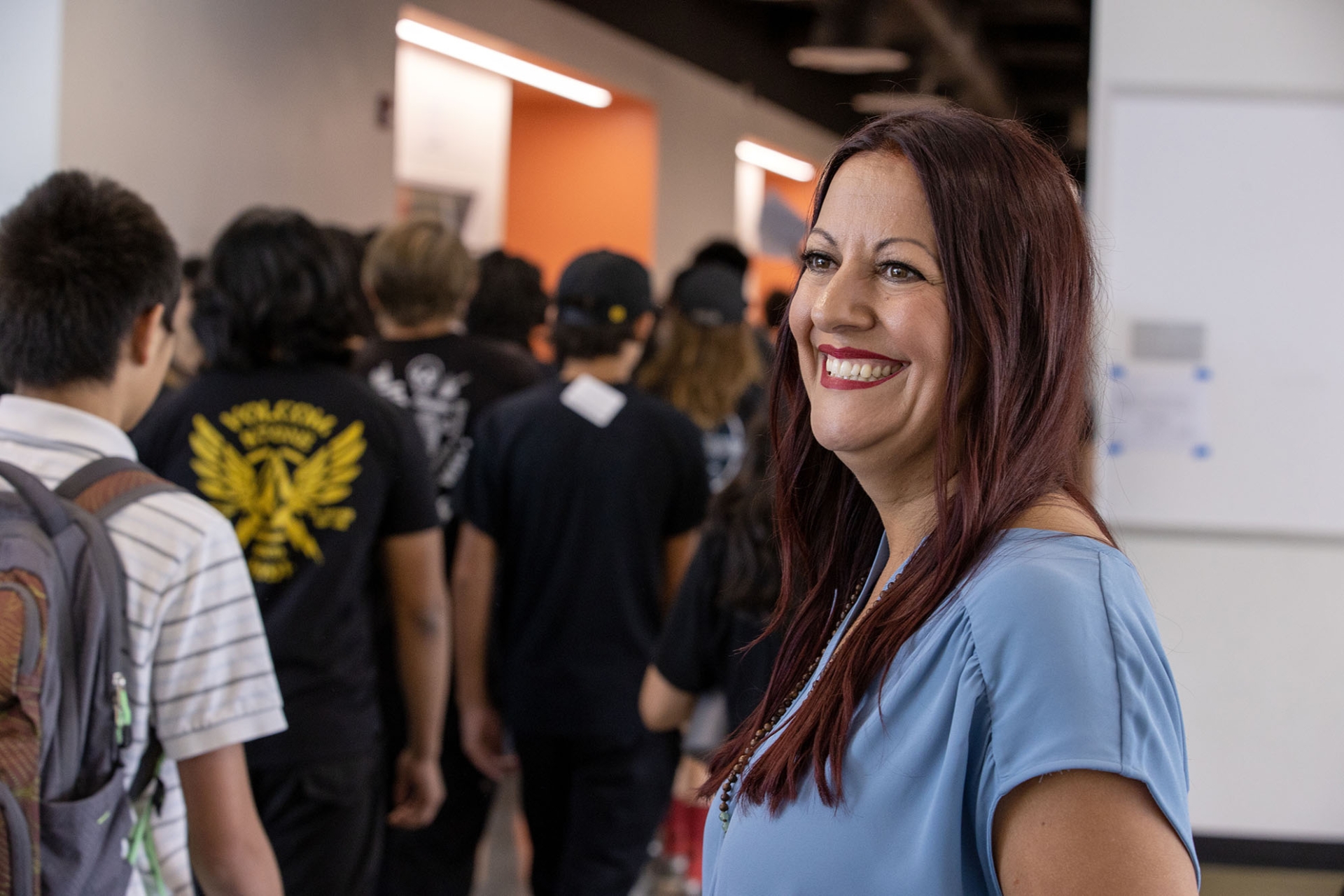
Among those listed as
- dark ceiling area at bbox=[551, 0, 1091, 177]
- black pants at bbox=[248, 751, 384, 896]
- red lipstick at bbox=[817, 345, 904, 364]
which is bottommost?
black pants at bbox=[248, 751, 384, 896]

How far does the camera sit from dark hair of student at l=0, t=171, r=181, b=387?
1.53 m

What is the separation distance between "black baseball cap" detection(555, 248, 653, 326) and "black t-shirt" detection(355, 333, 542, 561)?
36 cm

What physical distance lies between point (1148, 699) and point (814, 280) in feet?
1.55

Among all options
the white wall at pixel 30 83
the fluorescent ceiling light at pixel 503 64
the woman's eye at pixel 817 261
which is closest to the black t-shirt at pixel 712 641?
the woman's eye at pixel 817 261

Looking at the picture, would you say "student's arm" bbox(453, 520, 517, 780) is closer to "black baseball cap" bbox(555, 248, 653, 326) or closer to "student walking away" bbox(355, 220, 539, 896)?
"student walking away" bbox(355, 220, 539, 896)

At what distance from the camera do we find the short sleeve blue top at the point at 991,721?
812 mm

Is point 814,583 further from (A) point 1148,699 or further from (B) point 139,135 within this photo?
(B) point 139,135

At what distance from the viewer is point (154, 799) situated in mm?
1496

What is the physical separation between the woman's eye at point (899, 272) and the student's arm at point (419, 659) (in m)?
1.66

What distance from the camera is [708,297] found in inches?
137

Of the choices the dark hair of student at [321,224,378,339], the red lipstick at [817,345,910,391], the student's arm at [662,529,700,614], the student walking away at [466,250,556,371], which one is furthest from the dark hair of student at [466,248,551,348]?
the red lipstick at [817,345,910,391]

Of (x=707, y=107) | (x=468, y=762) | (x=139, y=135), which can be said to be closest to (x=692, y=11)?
(x=707, y=107)

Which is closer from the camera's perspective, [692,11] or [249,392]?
[249,392]

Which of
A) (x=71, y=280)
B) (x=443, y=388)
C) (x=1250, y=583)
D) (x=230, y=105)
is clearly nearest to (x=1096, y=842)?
(x=71, y=280)
